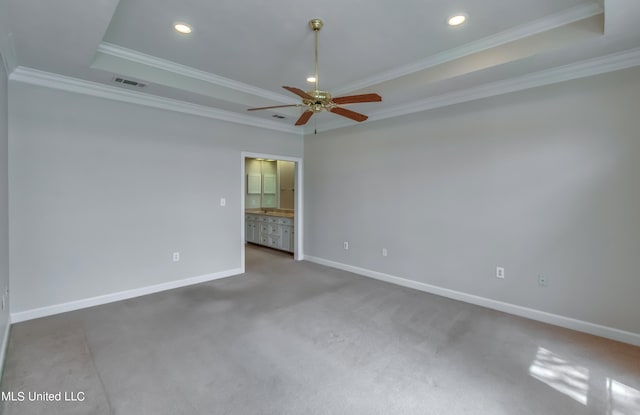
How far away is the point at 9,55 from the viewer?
270 cm

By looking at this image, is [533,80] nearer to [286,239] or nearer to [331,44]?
[331,44]

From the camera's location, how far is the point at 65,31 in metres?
2.37

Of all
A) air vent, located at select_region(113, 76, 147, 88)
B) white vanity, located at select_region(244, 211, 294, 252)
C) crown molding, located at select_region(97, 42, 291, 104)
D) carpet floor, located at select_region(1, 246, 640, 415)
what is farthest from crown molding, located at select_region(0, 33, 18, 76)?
white vanity, located at select_region(244, 211, 294, 252)

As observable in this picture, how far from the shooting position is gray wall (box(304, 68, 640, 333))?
2.80m

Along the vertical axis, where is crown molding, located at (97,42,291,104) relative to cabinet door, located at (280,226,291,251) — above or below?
above

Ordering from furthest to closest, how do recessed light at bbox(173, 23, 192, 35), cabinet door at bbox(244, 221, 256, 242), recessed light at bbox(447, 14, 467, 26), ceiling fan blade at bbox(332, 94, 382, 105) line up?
cabinet door at bbox(244, 221, 256, 242)
recessed light at bbox(173, 23, 192, 35)
recessed light at bbox(447, 14, 467, 26)
ceiling fan blade at bbox(332, 94, 382, 105)

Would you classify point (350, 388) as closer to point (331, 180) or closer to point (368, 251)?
point (368, 251)

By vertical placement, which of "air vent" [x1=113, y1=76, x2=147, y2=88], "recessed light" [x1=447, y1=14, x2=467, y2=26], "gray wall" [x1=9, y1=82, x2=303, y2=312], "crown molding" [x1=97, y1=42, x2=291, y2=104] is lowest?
"gray wall" [x1=9, y1=82, x2=303, y2=312]

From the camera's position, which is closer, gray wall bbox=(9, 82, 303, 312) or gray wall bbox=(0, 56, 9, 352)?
gray wall bbox=(0, 56, 9, 352)

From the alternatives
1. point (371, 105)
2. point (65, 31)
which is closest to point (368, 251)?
point (371, 105)

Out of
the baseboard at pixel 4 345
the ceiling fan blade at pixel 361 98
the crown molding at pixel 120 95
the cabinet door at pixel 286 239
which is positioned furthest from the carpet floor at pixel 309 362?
the cabinet door at pixel 286 239

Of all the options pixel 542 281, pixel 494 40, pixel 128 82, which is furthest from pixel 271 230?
pixel 494 40

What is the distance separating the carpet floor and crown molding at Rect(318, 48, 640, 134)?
252cm

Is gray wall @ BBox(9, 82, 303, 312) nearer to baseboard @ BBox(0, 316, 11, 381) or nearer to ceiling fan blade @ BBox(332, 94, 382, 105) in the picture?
baseboard @ BBox(0, 316, 11, 381)
